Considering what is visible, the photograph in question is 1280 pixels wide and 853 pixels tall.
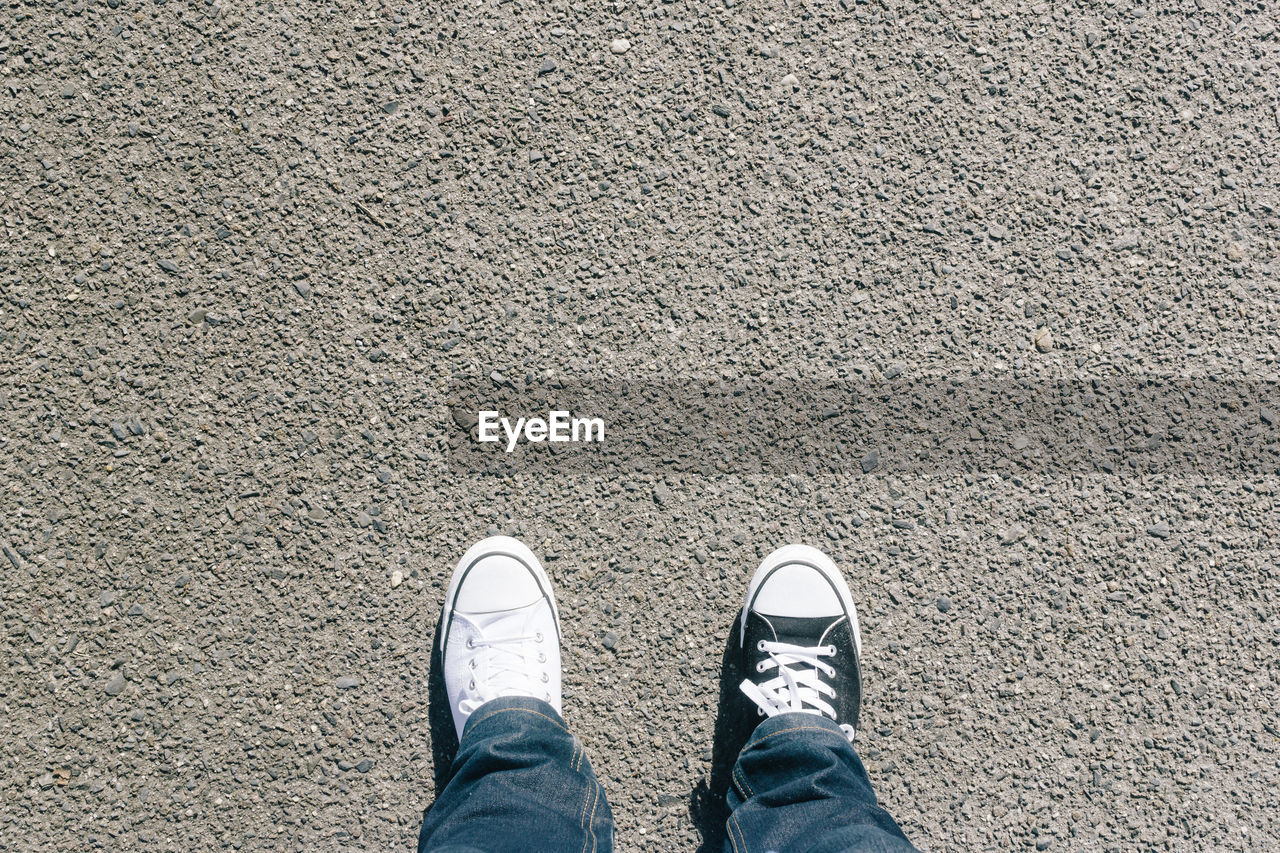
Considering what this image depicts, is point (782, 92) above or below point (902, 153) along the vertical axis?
above

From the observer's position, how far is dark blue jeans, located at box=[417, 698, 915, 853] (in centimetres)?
155

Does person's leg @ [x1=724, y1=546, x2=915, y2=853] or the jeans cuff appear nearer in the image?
person's leg @ [x1=724, y1=546, x2=915, y2=853]

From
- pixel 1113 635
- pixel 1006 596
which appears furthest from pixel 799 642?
pixel 1113 635

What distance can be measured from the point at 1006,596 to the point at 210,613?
2046mm

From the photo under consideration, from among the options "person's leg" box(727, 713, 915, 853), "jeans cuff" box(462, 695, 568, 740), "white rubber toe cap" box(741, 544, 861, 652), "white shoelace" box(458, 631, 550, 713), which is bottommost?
"person's leg" box(727, 713, 915, 853)

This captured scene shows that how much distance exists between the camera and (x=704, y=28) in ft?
6.29

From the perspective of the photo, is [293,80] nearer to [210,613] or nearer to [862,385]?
[210,613]

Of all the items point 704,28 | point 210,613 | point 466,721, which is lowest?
point 466,721

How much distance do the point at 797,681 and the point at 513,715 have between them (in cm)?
73
